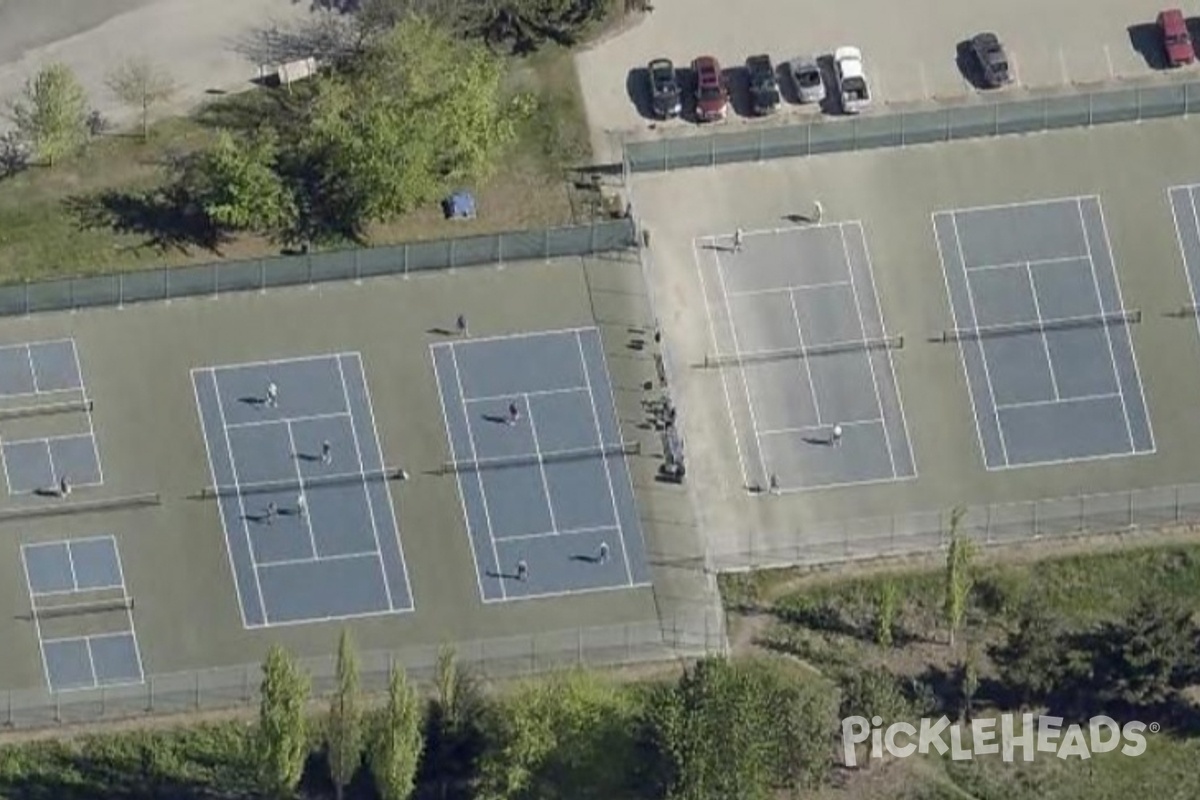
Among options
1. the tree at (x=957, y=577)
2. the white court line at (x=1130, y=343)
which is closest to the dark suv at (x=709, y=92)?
the white court line at (x=1130, y=343)

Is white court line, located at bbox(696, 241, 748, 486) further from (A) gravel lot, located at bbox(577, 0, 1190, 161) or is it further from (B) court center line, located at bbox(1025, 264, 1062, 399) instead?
(B) court center line, located at bbox(1025, 264, 1062, 399)

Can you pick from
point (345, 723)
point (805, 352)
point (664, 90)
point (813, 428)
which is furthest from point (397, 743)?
point (664, 90)

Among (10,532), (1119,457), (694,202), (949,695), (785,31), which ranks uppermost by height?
(785,31)

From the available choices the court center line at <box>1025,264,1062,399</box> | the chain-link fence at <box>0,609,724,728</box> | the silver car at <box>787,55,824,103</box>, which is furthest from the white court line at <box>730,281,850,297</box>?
the chain-link fence at <box>0,609,724,728</box>

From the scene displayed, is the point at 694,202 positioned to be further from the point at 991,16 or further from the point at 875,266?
the point at 991,16

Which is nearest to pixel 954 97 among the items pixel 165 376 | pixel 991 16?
pixel 991 16

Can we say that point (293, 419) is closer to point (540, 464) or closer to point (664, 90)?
point (540, 464)

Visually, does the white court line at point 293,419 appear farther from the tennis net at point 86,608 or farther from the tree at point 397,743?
the tree at point 397,743
